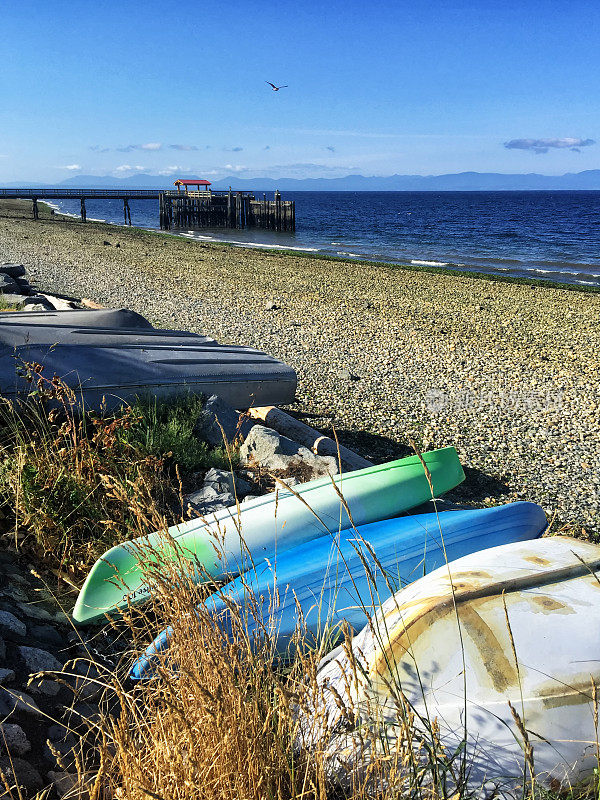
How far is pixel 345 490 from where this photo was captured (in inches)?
148

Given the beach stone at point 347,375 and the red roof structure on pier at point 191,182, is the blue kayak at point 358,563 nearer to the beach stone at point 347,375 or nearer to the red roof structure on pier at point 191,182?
the beach stone at point 347,375

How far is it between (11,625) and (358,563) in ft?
4.91

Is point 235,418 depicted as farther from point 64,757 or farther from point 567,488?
point 64,757

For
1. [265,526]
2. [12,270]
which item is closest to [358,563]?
[265,526]

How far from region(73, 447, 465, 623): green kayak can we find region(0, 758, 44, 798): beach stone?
2.49ft

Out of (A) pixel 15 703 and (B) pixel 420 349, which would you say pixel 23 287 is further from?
(A) pixel 15 703

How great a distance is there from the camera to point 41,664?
2.54m

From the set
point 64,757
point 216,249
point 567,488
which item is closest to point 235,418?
point 567,488

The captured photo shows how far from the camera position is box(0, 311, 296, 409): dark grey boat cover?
4.86m

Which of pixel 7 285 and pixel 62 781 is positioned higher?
pixel 7 285

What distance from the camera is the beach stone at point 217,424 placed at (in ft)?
16.5

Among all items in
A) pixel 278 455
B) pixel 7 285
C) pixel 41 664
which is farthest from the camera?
pixel 7 285

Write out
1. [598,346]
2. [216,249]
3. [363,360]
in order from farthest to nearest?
[216,249], [598,346], [363,360]

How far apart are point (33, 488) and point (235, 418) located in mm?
2156
